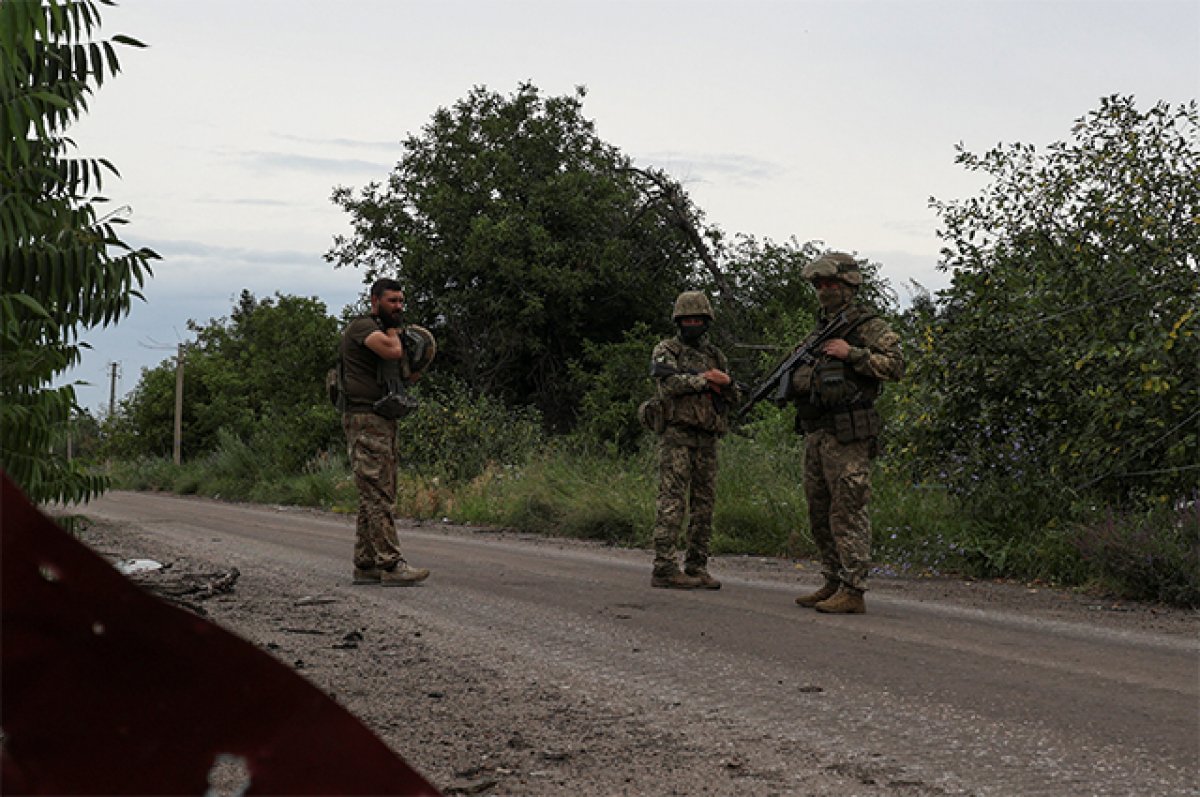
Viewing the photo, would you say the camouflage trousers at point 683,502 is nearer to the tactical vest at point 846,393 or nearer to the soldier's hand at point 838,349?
the tactical vest at point 846,393

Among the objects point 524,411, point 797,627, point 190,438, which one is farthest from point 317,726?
point 190,438

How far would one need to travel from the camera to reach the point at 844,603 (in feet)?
25.1

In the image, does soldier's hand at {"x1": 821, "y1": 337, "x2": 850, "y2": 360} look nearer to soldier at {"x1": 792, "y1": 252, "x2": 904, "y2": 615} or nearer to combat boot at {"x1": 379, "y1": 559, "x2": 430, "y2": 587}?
soldier at {"x1": 792, "y1": 252, "x2": 904, "y2": 615}

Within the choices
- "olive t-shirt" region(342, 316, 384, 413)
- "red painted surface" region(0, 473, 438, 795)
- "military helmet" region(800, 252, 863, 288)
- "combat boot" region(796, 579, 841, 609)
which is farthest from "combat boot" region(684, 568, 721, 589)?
"red painted surface" region(0, 473, 438, 795)

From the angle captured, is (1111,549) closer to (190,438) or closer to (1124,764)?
(1124,764)

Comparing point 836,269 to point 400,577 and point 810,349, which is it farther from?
point 400,577

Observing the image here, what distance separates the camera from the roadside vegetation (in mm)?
4770

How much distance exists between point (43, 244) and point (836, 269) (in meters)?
4.94

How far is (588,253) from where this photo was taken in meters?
25.9

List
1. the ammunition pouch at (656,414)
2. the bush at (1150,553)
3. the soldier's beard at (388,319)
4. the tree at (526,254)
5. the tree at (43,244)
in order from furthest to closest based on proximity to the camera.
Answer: the tree at (526,254)
the ammunition pouch at (656,414)
the soldier's beard at (388,319)
the bush at (1150,553)
the tree at (43,244)

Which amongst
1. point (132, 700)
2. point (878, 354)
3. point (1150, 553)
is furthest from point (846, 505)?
point (132, 700)

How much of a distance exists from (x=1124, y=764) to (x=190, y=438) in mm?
43168

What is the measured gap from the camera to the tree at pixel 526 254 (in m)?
25.8

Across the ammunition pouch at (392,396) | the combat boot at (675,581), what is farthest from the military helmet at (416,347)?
the combat boot at (675,581)
